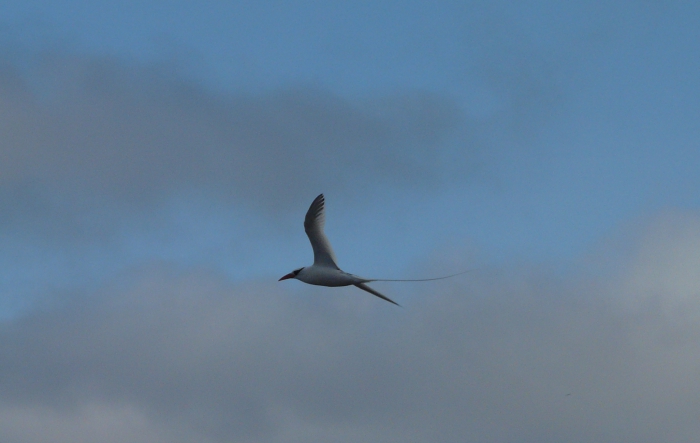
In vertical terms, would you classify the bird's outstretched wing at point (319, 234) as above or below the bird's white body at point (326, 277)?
above

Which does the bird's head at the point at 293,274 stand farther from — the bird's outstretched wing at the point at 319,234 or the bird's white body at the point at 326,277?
the bird's outstretched wing at the point at 319,234

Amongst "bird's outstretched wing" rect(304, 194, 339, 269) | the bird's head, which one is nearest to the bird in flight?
"bird's outstretched wing" rect(304, 194, 339, 269)

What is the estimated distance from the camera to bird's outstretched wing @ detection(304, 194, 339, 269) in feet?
140

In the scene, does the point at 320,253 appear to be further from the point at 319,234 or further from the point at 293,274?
the point at 293,274

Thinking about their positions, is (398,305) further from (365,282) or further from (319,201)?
(319,201)

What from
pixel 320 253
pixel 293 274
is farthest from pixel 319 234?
pixel 293 274

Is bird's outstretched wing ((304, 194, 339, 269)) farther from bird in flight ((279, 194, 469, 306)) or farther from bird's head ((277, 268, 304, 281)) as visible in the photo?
bird's head ((277, 268, 304, 281))

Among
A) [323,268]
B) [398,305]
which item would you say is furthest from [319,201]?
[398,305]

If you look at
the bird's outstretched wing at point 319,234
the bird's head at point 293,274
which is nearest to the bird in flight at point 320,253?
the bird's outstretched wing at point 319,234

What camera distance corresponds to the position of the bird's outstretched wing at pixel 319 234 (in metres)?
42.8

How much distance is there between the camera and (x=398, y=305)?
130 ft

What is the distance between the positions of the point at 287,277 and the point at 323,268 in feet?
9.63

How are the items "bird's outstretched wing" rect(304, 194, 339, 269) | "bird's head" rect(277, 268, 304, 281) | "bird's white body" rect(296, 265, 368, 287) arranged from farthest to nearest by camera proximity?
"bird's head" rect(277, 268, 304, 281) < "bird's outstretched wing" rect(304, 194, 339, 269) < "bird's white body" rect(296, 265, 368, 287)

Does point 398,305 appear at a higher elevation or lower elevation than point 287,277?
lower
